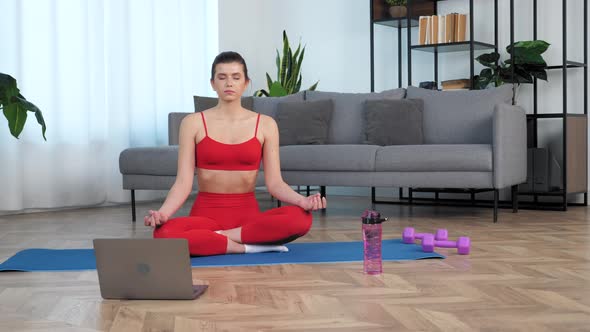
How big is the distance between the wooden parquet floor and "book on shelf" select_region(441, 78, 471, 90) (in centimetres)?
221

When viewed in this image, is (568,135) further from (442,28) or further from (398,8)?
(398,8)

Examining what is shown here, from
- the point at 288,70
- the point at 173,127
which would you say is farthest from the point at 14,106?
the point at 288,70

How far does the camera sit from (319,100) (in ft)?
17.7

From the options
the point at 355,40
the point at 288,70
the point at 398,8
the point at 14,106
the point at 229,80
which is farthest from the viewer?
the point at 355,40

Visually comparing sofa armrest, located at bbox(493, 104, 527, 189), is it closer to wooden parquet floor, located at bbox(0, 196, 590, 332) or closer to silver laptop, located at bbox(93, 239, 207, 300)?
wooden parquet floor, located at bbox(0, 196, 590, 332)

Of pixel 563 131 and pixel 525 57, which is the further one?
pixel 525 57

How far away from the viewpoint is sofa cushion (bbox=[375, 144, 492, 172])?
14.5 ft

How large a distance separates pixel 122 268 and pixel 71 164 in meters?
3.47

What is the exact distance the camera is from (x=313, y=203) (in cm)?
289

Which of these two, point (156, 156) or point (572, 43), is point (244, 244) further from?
point (572, 43)

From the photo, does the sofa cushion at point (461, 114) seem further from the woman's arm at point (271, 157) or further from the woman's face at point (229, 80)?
the woman's face at point (229, 80)

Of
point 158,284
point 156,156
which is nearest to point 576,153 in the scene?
point 156,156

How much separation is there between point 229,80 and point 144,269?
100 centimetres

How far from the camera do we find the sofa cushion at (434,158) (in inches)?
174
